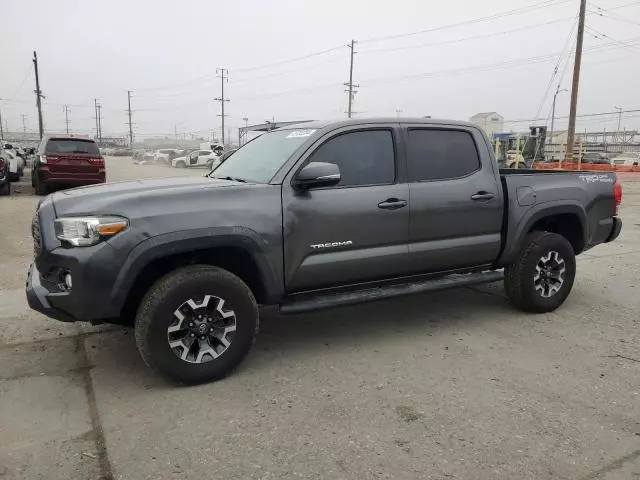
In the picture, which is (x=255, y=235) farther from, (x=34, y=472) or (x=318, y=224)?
(x=34, y=472)

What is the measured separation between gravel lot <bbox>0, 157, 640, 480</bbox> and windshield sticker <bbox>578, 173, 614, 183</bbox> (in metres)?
1.34

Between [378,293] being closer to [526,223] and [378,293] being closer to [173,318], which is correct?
[173,318]

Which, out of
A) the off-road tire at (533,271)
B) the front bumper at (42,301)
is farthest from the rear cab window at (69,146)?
the off-road tire at (533,271)

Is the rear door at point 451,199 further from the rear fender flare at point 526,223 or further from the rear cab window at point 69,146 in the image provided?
the rear cab window at point 69,146

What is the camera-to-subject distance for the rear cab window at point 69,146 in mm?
14578

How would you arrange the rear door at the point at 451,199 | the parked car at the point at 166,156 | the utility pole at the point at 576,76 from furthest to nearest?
the parked car at the point at 166,156 < the utility pole at the point at 576,76 < the rear door at the point at 451,199

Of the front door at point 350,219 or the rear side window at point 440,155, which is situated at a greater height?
the rear side window at point 440,155

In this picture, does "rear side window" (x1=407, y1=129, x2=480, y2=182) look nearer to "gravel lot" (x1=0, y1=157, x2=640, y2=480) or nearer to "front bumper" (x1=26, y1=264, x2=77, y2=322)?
"gravel lot" (x1=0, y1=157, x2=640, y2=480)

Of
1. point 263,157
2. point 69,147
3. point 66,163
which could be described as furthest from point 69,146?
point 263,157

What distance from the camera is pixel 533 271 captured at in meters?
5.10

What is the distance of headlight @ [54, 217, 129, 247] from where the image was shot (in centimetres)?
335

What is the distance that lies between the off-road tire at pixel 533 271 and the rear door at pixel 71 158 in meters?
12.5

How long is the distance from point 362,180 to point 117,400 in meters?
2.34

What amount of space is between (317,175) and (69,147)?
Result: 42.5 ft
